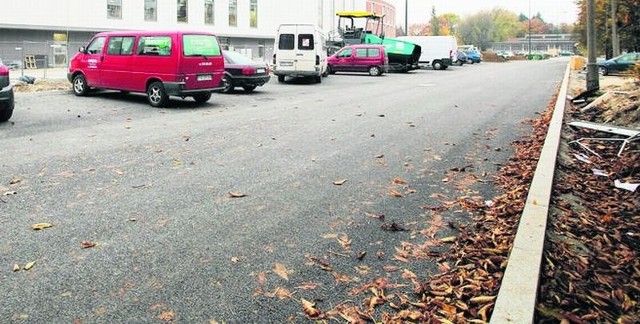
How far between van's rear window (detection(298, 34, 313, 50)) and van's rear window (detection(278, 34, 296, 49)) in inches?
12.1

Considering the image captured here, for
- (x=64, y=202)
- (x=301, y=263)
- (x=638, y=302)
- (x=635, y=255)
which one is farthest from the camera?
(x=64, y=202)

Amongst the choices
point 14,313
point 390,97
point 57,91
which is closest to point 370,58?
point 390,97

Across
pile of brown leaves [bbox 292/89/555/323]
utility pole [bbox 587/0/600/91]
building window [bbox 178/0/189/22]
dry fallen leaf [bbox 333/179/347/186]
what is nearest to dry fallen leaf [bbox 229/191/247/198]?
dry fallen leaf [bbox 333/179/347/186]

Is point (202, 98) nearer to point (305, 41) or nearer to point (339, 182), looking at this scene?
point (339, 182)

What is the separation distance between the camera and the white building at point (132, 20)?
107ft

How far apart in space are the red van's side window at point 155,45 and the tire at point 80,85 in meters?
2.66

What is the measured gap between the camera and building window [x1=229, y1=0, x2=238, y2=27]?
48.0 meters

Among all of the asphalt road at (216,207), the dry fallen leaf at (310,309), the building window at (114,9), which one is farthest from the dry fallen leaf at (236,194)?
the building window at (114,9)

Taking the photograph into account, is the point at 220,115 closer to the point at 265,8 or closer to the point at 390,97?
the point at 390,97

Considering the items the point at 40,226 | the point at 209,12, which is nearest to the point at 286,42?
the point at 40,226

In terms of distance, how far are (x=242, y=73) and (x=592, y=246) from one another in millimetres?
14677

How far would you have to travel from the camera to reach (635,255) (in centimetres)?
423

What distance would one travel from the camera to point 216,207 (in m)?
5.25

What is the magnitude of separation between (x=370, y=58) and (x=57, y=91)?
17985 millimetres
